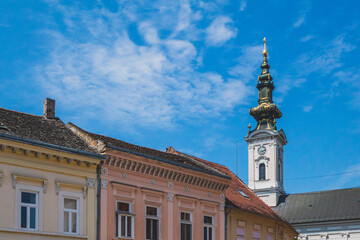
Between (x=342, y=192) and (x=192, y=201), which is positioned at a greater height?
(x=342, y=192)

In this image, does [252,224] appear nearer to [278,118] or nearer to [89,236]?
[89,236]

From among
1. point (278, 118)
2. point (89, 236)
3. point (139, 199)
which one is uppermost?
point (278, 118)

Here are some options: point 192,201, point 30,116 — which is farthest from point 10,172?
point 192,201

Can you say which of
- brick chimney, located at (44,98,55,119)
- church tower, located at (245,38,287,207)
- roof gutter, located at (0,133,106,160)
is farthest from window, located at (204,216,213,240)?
church tower, located at (245,38,287,207)

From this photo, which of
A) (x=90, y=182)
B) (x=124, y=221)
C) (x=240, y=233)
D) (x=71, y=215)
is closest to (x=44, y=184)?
(x=71, y=215)

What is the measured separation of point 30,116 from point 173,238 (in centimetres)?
876

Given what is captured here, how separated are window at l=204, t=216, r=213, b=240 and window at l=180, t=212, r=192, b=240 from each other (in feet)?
4.21

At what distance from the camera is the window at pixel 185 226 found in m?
26.9

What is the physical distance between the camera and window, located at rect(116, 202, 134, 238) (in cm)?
2350

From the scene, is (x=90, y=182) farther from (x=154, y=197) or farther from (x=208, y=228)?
(x=208, y=228)

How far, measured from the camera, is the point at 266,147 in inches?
3241

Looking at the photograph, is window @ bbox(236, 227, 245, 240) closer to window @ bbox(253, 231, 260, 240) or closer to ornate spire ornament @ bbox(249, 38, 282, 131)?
window @ bbox(253, 231, 260, 240)

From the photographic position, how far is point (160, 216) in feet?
84.3

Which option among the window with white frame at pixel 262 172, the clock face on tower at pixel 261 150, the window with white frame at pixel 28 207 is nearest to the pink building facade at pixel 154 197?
the window with white frame at pixel 28 207
